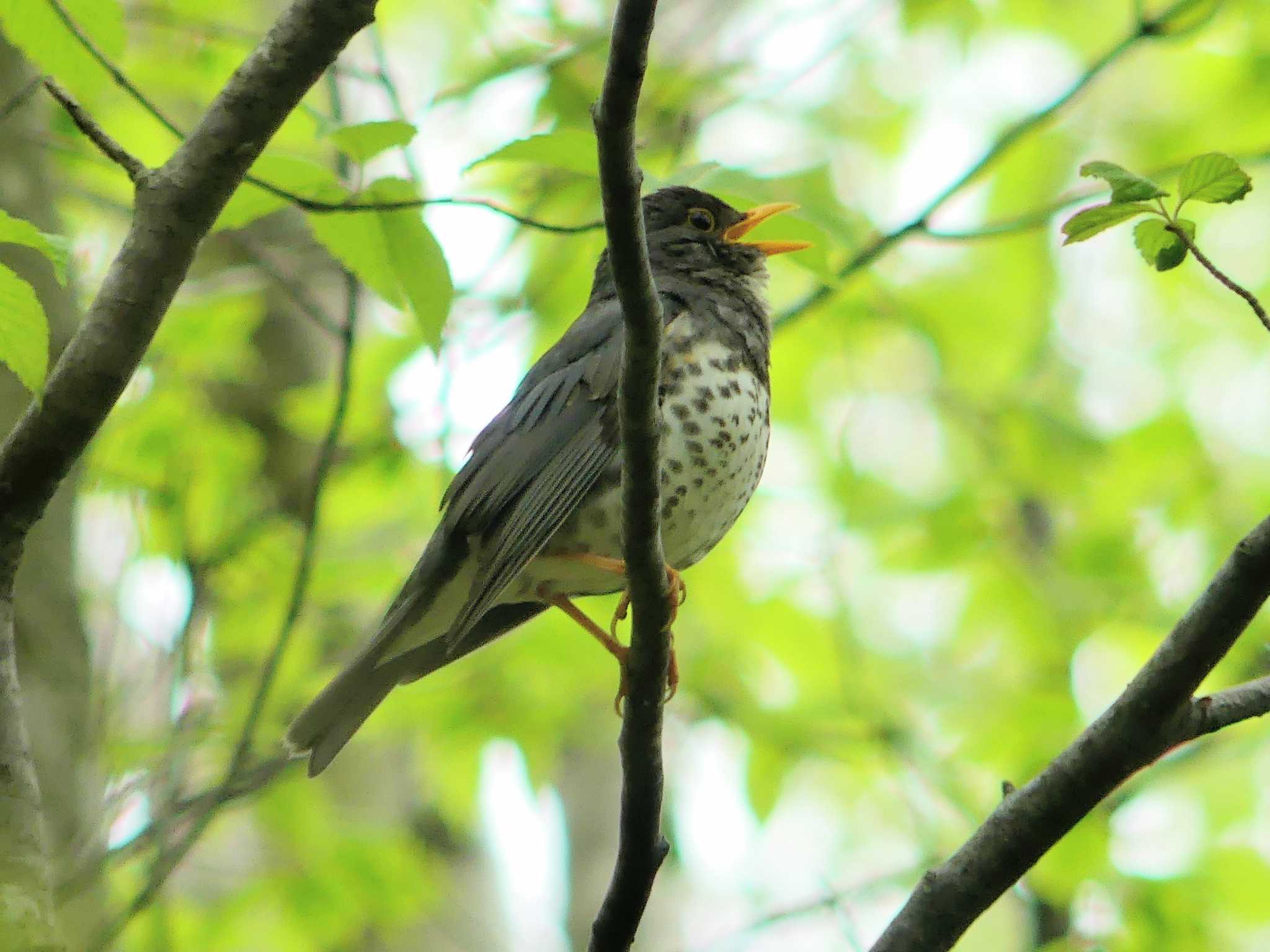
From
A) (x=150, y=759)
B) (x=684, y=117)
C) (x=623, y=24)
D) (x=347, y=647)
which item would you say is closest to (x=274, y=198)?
(x=623, y=24)

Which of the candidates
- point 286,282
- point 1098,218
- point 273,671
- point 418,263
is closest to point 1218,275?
point 1098,218

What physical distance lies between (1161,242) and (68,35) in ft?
7.81

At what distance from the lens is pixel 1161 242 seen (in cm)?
258

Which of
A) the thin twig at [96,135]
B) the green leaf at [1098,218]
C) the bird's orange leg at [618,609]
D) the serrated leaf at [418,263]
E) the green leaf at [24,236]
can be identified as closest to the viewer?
the green leaf at [24,236]

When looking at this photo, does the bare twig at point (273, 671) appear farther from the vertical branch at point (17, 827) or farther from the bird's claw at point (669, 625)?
the vertical branch at point (17, 827)

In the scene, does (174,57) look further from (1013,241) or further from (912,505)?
(1013,241)

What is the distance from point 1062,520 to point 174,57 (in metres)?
5.22

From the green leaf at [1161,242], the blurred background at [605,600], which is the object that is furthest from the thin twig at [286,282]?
the green leaf at [1161,242]

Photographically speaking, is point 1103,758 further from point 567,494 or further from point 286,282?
point 286,282

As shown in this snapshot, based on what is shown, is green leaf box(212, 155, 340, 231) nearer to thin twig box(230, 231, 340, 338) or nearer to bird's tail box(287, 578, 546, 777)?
bird's tail box(287, 578, 546, 777)

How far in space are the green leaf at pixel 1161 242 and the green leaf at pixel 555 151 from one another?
1.10 metres

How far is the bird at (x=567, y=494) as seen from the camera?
169 inches

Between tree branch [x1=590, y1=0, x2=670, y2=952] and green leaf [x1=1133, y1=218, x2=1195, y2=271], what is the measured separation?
0.91 meters

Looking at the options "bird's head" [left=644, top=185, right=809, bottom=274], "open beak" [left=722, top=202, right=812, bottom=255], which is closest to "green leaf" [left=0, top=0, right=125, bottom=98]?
"open beak" [left=722, top=202, right=812, bottom=255]
